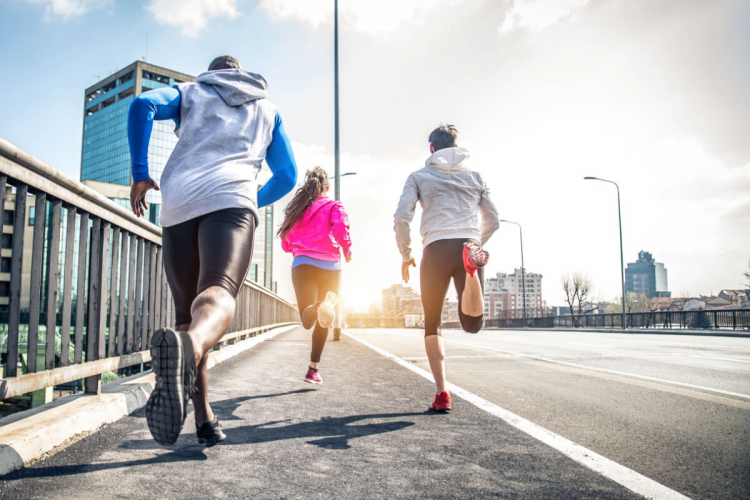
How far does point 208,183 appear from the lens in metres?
2.43

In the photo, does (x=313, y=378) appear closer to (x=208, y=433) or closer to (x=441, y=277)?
(x=441, y=277)

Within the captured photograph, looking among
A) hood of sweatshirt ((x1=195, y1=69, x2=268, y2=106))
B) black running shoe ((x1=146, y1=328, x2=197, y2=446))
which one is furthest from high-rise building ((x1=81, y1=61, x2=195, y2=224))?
black running shoe ((x1=146, y1=328, x2=197, y2=446))

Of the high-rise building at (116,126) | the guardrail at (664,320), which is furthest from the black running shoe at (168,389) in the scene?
the high-rise building at (116,126)

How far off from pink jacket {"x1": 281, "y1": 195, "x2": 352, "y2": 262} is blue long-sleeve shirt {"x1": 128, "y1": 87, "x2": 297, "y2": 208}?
2079mm

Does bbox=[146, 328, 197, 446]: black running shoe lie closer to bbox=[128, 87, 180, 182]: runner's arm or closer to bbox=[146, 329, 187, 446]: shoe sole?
bbox=[146, 329, 187, 446]: shoe sole

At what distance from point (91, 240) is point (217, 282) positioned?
71.3 inches

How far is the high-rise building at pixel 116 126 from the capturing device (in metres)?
128

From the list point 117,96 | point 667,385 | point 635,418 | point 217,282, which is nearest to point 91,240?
point 217,282

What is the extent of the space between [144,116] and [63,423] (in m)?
1.49

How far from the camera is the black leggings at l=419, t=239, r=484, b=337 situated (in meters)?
3.98

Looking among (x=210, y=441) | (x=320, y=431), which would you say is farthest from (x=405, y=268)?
(x=210, y=441)

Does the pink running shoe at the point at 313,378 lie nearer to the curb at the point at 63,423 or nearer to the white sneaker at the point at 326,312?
the white sneaker at the point at 326,312

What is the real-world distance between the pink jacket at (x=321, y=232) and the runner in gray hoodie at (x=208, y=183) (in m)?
2.31

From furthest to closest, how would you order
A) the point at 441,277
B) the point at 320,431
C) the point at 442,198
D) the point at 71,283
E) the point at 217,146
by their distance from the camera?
the point at 442,198
the point at 441,277
the point at 71,283
the point at 320,431
the point at 217,146
